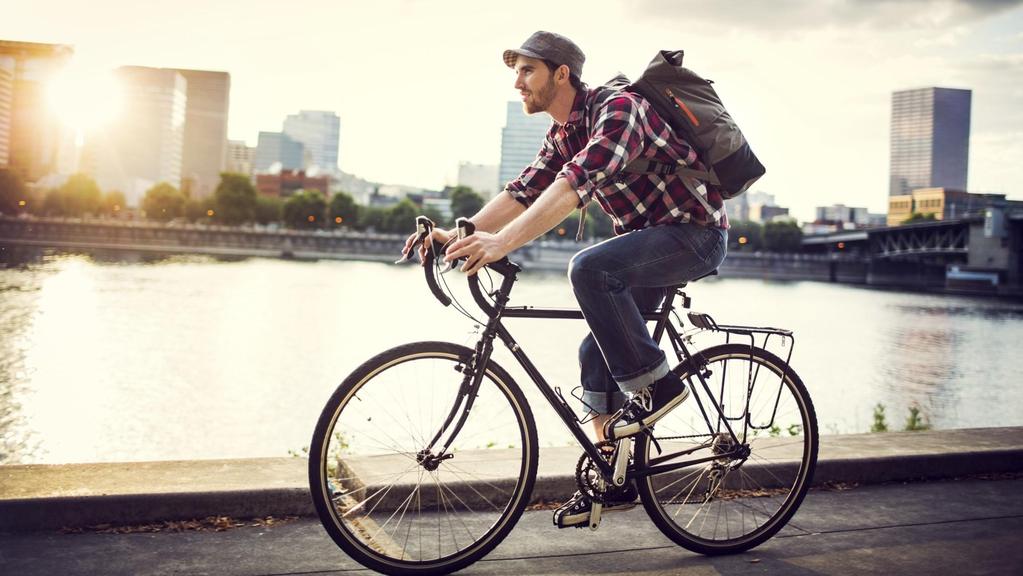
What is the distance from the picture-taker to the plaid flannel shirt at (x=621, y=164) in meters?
2.91

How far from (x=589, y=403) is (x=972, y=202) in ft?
556

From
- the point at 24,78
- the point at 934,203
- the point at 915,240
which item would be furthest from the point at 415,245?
the point at 934,203

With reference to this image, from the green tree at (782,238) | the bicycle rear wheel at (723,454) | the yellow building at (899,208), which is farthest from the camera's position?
the yellow building at (899,208)

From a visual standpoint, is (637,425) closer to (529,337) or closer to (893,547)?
(893,547)

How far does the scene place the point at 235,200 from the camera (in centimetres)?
12719

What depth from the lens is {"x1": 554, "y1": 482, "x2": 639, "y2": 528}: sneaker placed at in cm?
318

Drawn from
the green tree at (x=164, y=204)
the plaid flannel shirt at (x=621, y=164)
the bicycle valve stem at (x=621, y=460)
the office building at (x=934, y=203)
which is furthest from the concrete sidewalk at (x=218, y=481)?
the office building at (x=934, y=203)

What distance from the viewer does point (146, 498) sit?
3.39 m

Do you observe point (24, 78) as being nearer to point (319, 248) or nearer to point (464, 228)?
point (464, 228)

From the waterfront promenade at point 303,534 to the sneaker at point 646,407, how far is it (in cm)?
49

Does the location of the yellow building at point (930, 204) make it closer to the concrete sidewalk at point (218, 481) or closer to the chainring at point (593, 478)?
the concrete sidewalk at point (218, 481)

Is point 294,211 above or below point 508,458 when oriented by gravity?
above

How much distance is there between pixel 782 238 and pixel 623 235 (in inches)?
5328

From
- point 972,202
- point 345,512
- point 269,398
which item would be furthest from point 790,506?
point 972,202
